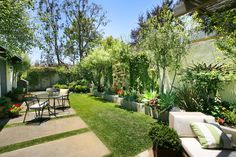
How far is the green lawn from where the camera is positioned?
4211 millimetres

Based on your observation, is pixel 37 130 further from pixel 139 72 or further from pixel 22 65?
pixel 22 65

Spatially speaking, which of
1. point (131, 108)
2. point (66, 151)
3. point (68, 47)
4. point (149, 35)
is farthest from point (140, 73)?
point (68, 47)

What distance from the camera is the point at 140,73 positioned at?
9.15 metres

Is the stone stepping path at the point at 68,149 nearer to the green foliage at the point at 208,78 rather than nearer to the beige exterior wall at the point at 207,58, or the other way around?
the green foliage at the point at 208,78

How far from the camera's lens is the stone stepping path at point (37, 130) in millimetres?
4867

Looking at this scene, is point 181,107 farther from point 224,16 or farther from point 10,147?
point 10,147

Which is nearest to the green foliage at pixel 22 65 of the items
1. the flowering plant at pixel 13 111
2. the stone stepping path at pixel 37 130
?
the flowering plant at pixel 13 111

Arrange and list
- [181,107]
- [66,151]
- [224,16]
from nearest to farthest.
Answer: [224,16]
[66,151]
[181,107]

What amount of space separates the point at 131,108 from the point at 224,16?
5.55 m

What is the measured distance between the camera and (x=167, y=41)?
6.68 m

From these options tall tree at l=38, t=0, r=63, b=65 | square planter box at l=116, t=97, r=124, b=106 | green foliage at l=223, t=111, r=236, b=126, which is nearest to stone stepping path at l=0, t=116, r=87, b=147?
square planter box at l=116, t=97, r=124, b=106

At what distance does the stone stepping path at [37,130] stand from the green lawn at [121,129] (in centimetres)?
53

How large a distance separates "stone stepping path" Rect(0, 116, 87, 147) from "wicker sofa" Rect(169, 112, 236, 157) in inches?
126

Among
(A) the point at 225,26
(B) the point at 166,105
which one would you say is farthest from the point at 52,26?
(A) the point at 225,26
